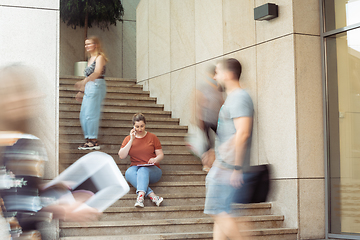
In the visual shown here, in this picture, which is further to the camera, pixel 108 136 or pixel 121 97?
pixel 121 97

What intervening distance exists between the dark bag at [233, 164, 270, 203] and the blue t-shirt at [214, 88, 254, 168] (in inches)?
3.9

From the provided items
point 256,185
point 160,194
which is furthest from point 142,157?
point 256,185

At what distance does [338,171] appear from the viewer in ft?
19.3

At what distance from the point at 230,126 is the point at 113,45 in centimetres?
1206

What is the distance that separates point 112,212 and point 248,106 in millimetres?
2846

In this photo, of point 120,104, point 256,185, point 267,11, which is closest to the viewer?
point 256,185

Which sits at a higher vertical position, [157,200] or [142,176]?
[142,176]

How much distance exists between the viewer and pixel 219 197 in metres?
3.37

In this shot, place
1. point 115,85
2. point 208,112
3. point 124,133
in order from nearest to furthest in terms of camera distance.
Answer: point 208,112
point 124,133
point 115,85

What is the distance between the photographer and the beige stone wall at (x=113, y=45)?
1436 cm

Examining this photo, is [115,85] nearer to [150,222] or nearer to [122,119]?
[122,119]

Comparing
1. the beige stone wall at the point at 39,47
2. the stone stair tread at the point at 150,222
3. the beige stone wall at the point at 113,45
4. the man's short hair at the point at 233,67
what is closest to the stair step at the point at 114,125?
the stone stair tread at the point at 150,222

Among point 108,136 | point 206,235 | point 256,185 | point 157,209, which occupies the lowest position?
point 206,235

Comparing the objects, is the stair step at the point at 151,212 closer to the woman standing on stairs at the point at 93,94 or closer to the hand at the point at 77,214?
the woman standing on stairs at the point at 93,94
